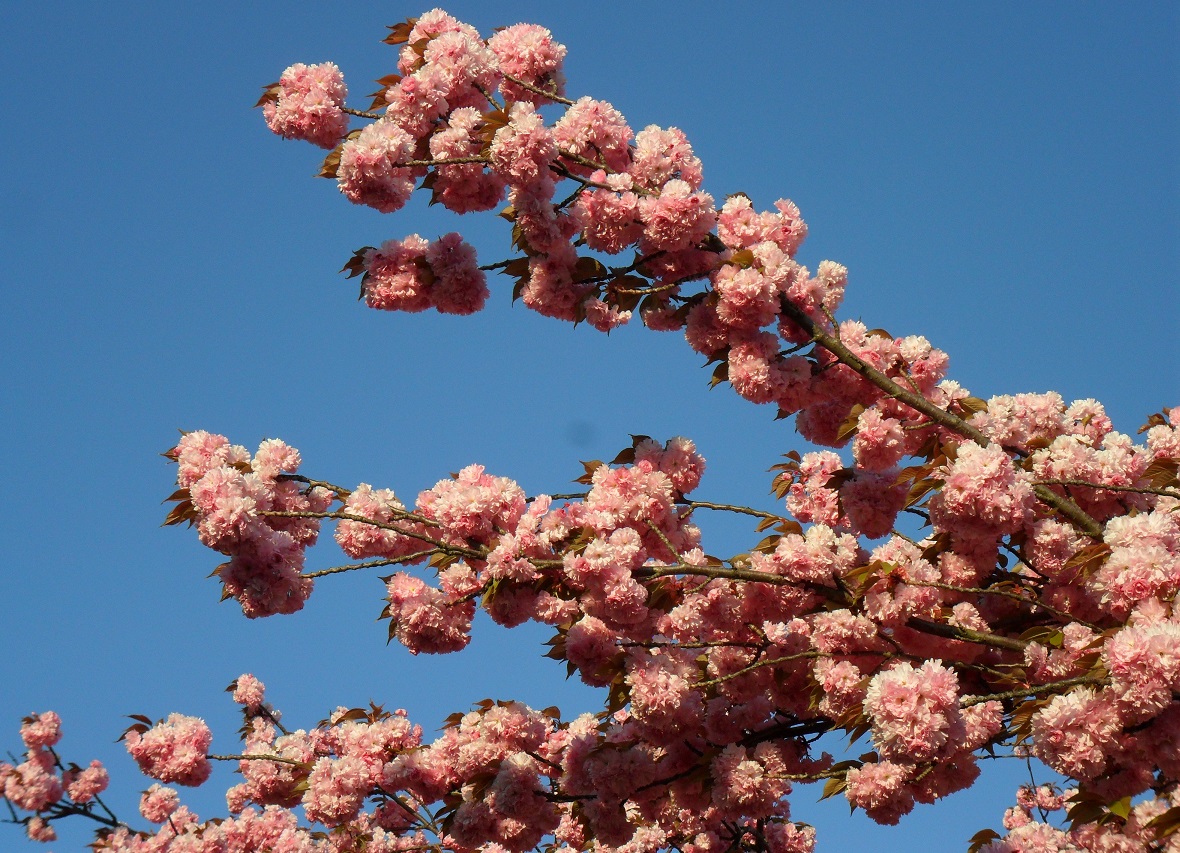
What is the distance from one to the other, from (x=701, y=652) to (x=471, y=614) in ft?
4.13

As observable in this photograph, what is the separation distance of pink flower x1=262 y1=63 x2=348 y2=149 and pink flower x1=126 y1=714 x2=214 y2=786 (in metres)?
5.58

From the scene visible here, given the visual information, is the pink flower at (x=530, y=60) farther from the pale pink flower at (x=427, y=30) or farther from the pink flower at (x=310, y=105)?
the pink flower at (x=310, y=105)

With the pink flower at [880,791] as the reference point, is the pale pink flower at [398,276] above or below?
above

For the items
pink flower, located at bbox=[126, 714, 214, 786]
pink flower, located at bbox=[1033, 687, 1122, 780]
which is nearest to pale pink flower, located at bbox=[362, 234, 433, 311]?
pink flower, located at bbox=[1033, 687, 1122, 780]

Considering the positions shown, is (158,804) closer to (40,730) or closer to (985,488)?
(40,730)

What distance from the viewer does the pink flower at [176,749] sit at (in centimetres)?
845

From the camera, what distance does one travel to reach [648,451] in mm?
4977

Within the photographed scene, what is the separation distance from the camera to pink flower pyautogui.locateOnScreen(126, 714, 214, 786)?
845cm

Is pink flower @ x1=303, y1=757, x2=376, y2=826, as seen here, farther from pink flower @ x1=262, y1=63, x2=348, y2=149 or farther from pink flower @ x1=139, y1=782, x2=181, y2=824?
pink flower @ x1=139, y1=782, x2=181, y2=824

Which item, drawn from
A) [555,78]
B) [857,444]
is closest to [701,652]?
[857,444]

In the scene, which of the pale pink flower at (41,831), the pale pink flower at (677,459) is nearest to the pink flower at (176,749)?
the pale pink flower at (41,831)

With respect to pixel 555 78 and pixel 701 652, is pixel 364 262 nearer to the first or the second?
pixel 555 78

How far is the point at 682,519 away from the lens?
16.5 feet

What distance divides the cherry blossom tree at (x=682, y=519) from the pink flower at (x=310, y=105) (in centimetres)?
→ 1
